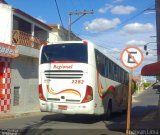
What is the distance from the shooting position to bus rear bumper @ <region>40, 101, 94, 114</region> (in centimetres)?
1656

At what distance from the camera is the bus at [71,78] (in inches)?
656

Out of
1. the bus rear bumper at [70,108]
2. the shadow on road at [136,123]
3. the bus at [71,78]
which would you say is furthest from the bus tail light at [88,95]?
the shadow on road at [136,123]

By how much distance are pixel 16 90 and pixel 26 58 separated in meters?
2.65

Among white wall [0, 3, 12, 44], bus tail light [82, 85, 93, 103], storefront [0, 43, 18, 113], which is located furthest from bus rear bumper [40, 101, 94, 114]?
white wall [0, 3, 12, 44]

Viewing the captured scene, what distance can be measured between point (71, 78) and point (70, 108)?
49.3 inches

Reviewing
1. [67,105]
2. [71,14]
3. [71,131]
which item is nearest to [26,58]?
[67,105]

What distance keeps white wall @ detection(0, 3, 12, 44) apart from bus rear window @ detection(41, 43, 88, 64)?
270 inches

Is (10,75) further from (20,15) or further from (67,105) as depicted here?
(67,105)

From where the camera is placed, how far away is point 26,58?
89.0 ft

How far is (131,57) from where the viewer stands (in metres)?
13.0

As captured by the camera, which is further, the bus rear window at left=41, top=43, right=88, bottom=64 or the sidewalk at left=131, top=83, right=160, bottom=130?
the bus rear window at left=41, top=43, right=88, bottom=64

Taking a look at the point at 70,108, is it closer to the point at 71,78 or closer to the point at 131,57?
the point at 71,78

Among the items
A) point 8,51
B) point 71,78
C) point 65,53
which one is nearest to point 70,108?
point 71,78

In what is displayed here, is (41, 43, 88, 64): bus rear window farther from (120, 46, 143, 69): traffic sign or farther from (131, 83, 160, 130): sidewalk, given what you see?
(120, 46, 143, 69): traffic sign
